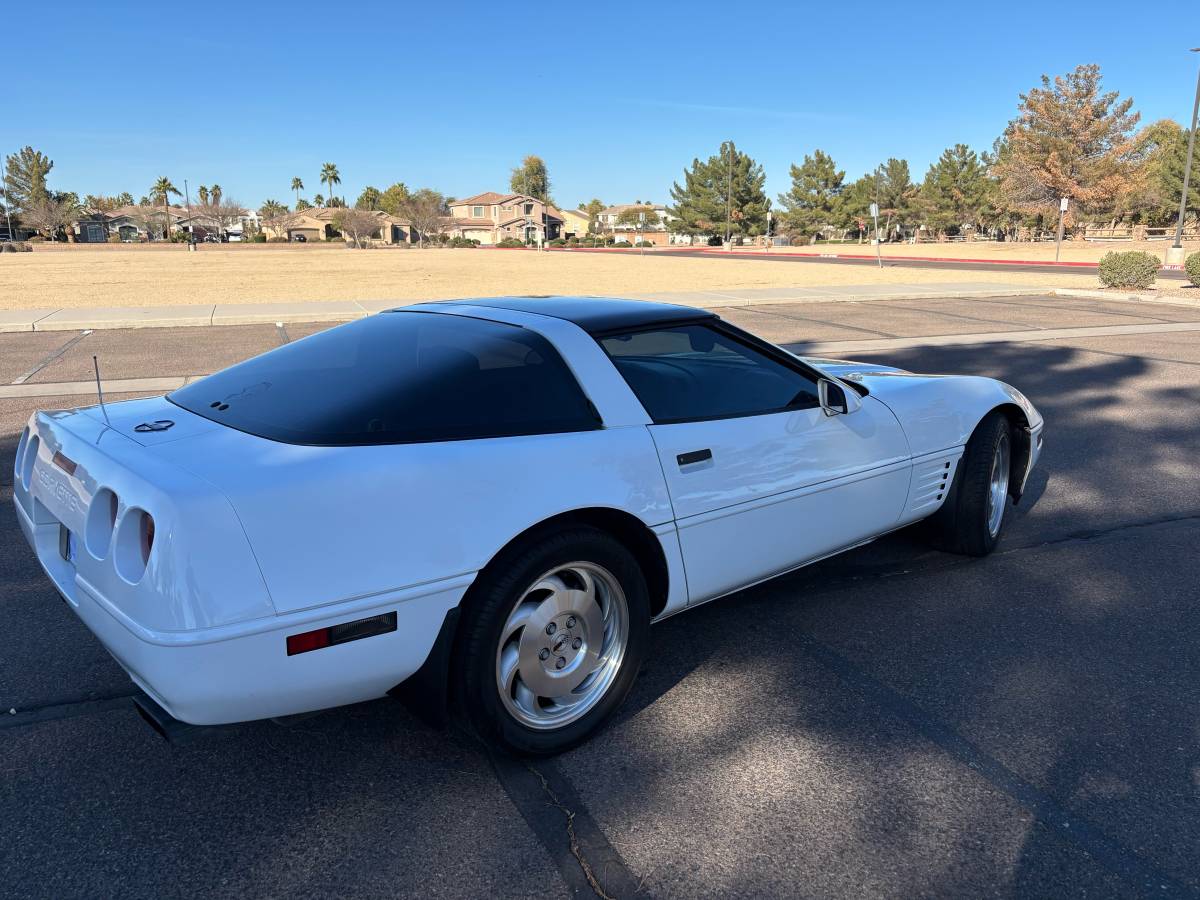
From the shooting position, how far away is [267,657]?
7.30ft

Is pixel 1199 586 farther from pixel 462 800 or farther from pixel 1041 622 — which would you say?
pixel 462 800

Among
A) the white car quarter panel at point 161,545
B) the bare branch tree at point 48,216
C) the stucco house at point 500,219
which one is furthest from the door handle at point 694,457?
the stucco house at point 500,219

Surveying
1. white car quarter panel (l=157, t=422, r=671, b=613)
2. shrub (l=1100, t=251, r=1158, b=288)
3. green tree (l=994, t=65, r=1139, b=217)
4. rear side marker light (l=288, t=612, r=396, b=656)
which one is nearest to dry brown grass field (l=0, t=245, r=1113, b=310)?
shrub (l=1100, t=251, r=1158, b=288)

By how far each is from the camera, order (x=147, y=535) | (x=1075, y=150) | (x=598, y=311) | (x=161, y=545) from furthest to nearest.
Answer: (x=1075, y=150) → (x=598, y=311) → (x=147, y=535) → (x=161, y=545)

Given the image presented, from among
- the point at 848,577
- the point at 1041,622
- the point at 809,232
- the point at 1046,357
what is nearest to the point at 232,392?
the point at 848,577

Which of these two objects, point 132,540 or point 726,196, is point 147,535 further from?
point 726,196

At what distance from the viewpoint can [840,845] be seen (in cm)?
247

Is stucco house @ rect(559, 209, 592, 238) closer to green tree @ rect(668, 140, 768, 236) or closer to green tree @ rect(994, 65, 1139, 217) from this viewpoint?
green tree @ rect(668, 140, 768, 236)

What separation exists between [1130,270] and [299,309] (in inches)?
747

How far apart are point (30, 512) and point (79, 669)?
0.74 metres

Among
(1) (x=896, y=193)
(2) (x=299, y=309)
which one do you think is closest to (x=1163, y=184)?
(1) (x=896, y=193)

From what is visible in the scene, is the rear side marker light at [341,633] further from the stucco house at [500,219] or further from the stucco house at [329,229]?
the stucco house at [500,219]

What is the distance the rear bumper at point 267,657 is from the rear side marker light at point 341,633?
14mm

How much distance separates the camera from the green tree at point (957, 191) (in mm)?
90188
